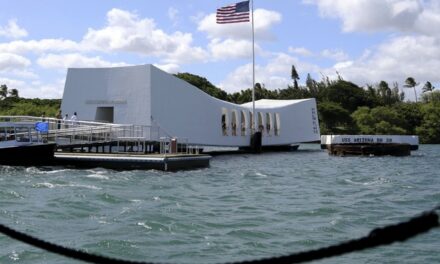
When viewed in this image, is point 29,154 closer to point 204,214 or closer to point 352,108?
point 204,214

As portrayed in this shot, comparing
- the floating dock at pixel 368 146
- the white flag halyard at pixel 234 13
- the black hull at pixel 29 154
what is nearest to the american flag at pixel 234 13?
the white flag halyard at pixel 234 13

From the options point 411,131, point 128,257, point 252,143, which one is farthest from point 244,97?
point 128,257

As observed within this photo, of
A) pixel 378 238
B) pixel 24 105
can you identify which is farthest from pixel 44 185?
pixel 24 105

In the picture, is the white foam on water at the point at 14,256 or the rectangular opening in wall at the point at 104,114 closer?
the white foam on water at the point at 14,256

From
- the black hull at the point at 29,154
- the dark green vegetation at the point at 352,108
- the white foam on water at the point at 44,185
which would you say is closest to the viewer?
the white foam on water at the point at 44,185

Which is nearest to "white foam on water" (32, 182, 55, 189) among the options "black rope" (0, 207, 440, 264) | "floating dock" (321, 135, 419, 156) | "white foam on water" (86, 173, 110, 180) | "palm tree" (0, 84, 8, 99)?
"white foam on water" (86, 173, 110, 180)

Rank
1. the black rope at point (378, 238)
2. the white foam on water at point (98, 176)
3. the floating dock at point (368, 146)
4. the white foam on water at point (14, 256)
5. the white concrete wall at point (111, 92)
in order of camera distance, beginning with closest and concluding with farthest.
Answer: the black rope at point (378, 238), the white foam on water at point (14, 256), the white foam on water at point (98, 176), the white concrete wall at point (111, 92), the floating dock at point (368, 146)

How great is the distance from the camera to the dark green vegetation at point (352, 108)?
7169 centimetres

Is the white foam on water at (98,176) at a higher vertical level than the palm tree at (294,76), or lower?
lower

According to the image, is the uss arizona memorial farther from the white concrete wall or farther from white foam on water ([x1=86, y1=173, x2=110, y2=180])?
white foam on water ([x1=86, y1=173, x2=110, y2=180])

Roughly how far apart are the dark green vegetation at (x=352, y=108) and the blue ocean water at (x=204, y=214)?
47904 mm

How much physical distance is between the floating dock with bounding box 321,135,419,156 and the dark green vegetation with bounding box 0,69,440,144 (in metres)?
32.8

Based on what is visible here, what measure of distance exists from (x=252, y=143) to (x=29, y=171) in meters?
25.0

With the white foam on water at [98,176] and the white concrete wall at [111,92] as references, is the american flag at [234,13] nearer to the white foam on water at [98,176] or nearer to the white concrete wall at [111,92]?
the white concrete wall at [111,92]
